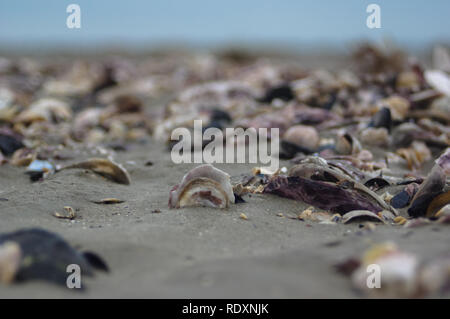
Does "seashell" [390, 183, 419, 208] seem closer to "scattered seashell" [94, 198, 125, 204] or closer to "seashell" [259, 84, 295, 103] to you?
"scattered seashell" [94, 198, 125, 204]

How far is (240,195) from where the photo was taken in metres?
2.70

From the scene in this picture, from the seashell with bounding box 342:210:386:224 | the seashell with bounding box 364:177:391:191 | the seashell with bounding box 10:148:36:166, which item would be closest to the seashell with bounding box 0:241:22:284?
the seashell with bounding box 342:210:386:224

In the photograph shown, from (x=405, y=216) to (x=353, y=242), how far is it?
0.78 meters

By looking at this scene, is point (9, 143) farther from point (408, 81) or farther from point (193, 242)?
point (408, 81)

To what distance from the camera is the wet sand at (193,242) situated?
60.5 inches

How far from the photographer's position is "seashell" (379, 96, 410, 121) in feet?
14.8

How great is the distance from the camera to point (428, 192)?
2.45 metres

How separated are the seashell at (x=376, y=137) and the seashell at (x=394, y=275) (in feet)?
8.71

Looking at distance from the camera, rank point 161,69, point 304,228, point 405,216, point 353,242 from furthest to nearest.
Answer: point 161,69
point 405,216
point 304,228
point 353,242

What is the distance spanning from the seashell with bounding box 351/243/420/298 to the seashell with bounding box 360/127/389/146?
2654 mm

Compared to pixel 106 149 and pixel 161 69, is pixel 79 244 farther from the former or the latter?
pixel 161 69

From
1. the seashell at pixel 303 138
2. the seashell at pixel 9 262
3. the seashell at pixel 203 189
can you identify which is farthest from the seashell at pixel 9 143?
the seashell at pixel 9 262

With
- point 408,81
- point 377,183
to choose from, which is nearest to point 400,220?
point 377,183
